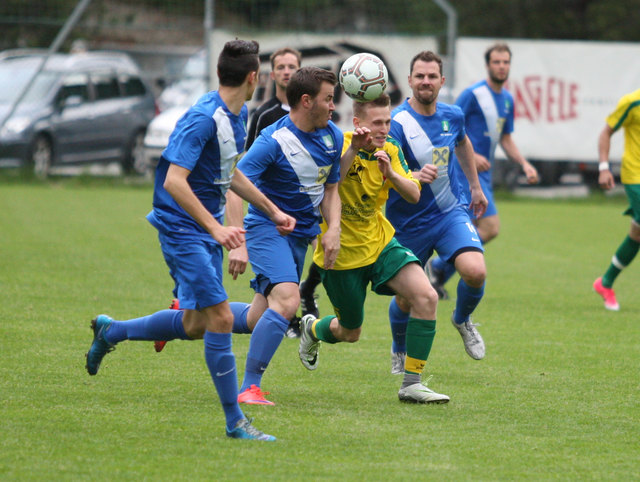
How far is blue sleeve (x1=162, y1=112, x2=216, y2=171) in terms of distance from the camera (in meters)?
5.10

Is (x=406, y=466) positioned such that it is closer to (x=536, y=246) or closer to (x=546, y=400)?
(x=546, y=400)

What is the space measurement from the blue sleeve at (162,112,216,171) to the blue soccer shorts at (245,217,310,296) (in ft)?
3.85

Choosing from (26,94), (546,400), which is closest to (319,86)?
(546,400)

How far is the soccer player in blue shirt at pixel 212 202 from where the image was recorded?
5074mm

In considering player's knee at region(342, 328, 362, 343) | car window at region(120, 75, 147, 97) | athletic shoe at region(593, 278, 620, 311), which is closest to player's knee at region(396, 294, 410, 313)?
player's knee at region(342, 328, 362, 343)

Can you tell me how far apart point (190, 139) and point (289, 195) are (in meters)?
1.26

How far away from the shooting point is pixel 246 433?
512cm

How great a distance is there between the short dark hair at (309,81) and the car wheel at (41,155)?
47.8ft

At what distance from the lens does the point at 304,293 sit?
857cm

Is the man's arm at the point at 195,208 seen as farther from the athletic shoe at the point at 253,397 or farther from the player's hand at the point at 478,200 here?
the player's hand at the point at 478,200

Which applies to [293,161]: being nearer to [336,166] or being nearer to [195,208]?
[336,166]

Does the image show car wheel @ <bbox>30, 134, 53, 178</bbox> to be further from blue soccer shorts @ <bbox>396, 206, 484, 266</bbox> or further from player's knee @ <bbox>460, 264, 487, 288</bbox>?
player's knee @ <bbox>460, 264, 487, 288</bbox>

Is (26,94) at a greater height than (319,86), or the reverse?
(319,86)

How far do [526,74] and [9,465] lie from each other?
56.4 ft
